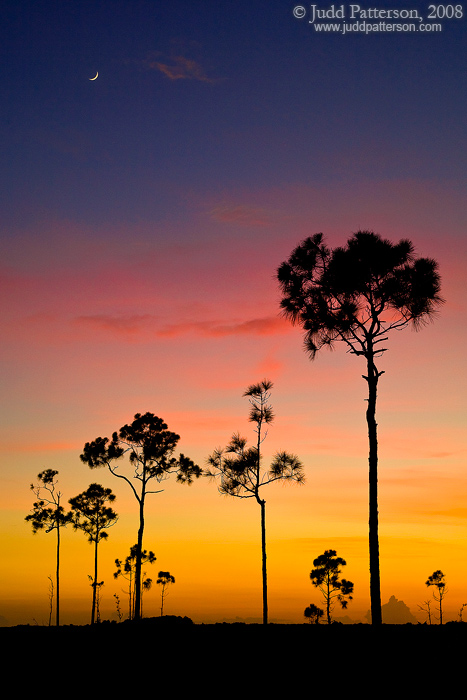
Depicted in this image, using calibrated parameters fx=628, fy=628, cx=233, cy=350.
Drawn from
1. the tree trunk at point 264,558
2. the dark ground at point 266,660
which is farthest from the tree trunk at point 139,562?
the dark ground at point 266,660

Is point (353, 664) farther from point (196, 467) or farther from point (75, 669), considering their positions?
point (196, 467)

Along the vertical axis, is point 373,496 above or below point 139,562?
above

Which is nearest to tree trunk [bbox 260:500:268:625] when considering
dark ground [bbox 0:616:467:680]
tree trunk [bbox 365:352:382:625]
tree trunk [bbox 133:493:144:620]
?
tree trunk [bbox 133:493:144:620]

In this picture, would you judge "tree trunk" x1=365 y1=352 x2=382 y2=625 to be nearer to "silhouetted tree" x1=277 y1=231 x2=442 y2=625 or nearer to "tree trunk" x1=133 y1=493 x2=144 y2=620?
"silhouetted tree" x1=277 y1=231 x2=442 y2=625

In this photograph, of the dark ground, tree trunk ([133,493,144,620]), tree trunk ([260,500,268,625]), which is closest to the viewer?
the dark ground

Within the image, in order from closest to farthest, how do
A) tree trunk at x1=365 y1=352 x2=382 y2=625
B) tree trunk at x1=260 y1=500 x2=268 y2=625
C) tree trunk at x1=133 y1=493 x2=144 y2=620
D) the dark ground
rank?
the dark ground < tree trunk at x1=365 y1=352 x2=382 y2=625 < tree trunk at x1=260 y1=500 x2=268 y2=625 < tree trunk at x1=133 y1=493 x2=144 y2=620

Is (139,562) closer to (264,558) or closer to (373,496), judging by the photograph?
(264,558)

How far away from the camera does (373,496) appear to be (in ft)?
71.7

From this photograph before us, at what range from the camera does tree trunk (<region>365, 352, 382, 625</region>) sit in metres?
21.0

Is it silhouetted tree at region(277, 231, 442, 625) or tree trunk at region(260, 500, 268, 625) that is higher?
silhouetted tree at region(277, 231, 442, 625)

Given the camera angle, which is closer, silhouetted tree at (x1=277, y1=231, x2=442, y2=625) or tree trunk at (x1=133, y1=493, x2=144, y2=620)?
silhouetted tree at (x1=277, y1=231, x2=442, y2=625)

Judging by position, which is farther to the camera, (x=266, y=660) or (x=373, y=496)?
(x=373, y=496)

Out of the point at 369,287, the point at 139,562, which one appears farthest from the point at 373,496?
the point at 139,562

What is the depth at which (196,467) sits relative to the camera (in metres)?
47.1
